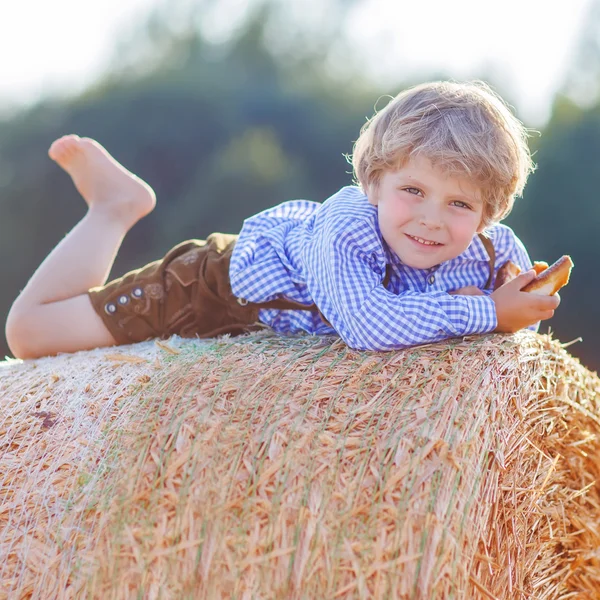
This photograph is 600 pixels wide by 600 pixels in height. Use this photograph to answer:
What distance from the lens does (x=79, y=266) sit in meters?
2.92

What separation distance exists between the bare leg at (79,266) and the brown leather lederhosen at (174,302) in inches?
2.9

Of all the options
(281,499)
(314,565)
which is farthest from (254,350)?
(314,565)

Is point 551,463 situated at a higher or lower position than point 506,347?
lower

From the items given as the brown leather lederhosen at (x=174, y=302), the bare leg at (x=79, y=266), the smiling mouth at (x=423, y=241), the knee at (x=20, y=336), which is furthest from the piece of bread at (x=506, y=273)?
the knee at (x=20, y=336)

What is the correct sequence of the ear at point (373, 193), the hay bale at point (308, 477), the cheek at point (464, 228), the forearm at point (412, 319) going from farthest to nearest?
the ear at point (373, 193) < the cheek at point (464, 228) < the forearm at point (412, 319) < the hay bale at point (308, 477)

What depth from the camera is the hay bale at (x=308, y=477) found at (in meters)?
1.64

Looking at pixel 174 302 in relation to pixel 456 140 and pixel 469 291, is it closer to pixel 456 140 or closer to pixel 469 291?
pixel 469 291

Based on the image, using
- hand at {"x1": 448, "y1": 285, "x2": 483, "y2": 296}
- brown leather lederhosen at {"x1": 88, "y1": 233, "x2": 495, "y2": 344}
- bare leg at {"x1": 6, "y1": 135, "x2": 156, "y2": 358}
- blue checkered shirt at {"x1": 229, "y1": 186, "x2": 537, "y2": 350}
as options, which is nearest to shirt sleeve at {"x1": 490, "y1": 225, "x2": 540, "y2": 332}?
blue checkered shirt at {"x1": 229, "y1": 186, "x2": 537, "y2": 350}


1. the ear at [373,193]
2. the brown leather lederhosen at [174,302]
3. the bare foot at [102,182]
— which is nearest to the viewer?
the ear at [373,193]

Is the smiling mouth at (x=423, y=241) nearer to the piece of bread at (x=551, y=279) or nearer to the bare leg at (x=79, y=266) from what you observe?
the piece of bread at (x=551, y=279)

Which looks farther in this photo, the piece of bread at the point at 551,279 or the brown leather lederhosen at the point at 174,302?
the brown leather lederhosen at the point at 174,302

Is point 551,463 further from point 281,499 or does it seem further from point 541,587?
point 281,499

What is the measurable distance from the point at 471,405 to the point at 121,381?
89cm

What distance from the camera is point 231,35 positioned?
9.30 metres
